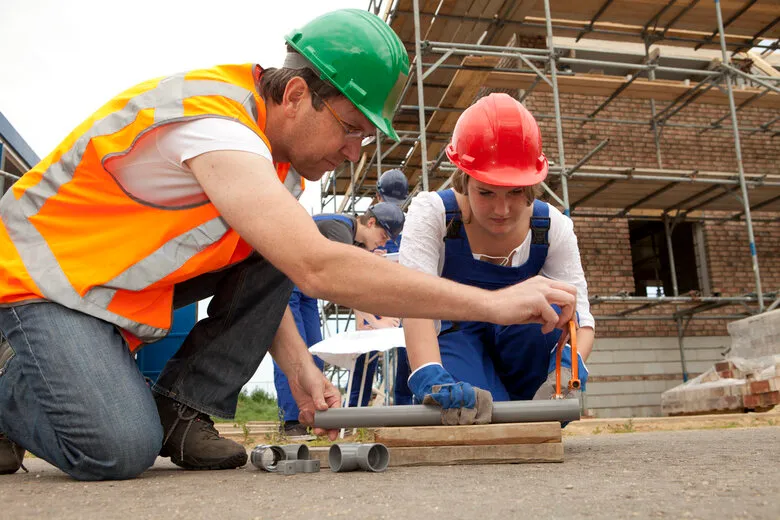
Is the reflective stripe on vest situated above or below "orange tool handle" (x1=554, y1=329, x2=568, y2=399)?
above

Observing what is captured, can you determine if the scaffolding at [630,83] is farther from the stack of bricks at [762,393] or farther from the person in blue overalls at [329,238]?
the person in blue overalls at [329,238]

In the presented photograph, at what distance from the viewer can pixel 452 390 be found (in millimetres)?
2287

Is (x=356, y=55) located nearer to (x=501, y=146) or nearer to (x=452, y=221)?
(x=501, y=146)

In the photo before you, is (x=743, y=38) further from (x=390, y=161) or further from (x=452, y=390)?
(x=452, y=390)

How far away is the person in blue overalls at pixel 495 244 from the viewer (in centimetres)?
277

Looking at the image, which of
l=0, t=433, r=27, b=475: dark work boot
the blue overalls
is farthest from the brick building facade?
l=0, t=433, r=27, b=475: dark work boot

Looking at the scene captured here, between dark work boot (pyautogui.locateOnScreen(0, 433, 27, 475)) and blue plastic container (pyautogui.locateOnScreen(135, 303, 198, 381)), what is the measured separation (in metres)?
5.21

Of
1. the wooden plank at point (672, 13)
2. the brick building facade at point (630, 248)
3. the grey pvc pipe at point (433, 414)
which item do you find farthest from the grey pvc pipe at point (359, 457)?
the wooden plank at point (672, 13)

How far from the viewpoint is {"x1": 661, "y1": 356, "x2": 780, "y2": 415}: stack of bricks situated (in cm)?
678

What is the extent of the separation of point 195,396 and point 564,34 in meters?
10.4

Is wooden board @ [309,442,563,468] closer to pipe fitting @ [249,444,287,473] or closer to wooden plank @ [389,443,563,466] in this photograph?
wooden plank @ [389,443,563,466]

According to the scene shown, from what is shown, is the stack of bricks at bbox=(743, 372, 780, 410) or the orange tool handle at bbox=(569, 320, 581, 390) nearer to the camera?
the orange tool handle at bbox=(569, 320, 581, 390)

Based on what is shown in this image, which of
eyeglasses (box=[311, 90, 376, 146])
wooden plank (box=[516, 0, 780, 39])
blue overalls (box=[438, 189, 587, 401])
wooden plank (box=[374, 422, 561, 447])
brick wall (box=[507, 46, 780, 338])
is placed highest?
wooden plank (box=[516, 0, 780, 39])

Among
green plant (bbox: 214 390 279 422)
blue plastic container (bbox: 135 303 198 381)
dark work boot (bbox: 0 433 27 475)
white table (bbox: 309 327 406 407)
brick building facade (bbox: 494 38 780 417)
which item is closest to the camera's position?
dark work boot (bbox: 0 433 27 475)
